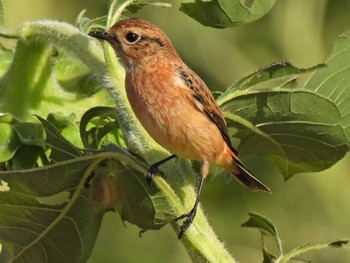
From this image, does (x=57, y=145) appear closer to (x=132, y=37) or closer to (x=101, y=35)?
(x=101, y=35)

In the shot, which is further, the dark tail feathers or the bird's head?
the dark tail feathers

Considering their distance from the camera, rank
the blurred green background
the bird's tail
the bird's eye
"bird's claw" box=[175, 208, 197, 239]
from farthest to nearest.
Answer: the blurred green background, the bird's tail, the bird's eye, "bird's claw" box=[175, 208, 197, 239]

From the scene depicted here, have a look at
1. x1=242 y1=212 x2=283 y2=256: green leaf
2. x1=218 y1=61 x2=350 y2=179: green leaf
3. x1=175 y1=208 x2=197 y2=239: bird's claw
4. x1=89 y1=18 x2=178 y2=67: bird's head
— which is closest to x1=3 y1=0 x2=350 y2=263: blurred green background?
x1=89 y1=18 x2=178 y2=67: bird's head

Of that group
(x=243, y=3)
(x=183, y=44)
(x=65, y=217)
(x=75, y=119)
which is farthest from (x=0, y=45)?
(x=183, y=44)

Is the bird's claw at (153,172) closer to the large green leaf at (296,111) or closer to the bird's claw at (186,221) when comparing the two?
the bird's claw at (186,221)

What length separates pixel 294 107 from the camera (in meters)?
2.90

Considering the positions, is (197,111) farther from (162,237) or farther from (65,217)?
(162,237)

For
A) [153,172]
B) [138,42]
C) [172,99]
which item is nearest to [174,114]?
[172,99]

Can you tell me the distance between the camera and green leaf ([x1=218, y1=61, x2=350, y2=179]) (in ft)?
9.41

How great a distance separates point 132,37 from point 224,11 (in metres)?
0.57

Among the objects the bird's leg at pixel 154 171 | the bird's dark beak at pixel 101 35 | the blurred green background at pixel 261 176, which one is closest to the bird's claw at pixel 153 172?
the bird's leg at pixel 154 171

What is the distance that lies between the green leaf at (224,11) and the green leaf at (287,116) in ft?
0.60

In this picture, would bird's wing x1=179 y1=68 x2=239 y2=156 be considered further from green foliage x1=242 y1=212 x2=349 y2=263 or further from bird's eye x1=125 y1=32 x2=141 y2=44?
green foliage x1=242 y1=212 x2=349 y2=263

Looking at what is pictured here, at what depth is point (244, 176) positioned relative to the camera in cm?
337
